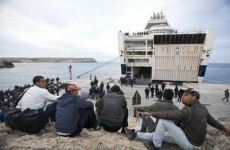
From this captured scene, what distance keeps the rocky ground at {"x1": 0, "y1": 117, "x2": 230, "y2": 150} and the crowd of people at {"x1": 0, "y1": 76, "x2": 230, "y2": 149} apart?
0.15 m

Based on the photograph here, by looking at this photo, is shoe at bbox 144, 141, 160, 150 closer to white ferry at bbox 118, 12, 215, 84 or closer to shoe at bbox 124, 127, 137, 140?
shoe at bbox 124, 127, 137, 140

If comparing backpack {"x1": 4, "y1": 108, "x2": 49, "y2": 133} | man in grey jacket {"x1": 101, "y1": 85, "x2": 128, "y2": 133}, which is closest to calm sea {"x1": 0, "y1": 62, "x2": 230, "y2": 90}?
backpack {"x1": 4, "y1": 108, "x2": 49, "y2": 133}

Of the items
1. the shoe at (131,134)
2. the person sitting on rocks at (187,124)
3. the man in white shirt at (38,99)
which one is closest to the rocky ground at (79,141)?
the shoe at (131,134)

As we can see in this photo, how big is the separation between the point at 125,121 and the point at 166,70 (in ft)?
76.0

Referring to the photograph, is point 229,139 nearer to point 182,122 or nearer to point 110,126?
point 182,122

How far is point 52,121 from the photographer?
3977mm

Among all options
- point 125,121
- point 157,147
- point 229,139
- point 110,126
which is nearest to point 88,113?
point 110,126

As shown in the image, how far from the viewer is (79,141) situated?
10.2ft

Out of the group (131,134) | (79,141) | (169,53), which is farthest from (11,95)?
(169,53)

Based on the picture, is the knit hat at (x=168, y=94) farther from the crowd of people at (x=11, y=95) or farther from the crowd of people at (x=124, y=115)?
the crowd of people at (x=11, y=95)

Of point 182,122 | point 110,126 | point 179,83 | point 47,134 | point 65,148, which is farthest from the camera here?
point 179,83

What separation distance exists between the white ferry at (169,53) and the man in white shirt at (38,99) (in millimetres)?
22919

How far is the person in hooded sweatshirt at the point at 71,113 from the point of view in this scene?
3.14 meters

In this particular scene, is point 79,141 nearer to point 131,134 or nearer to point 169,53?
point 131,134
